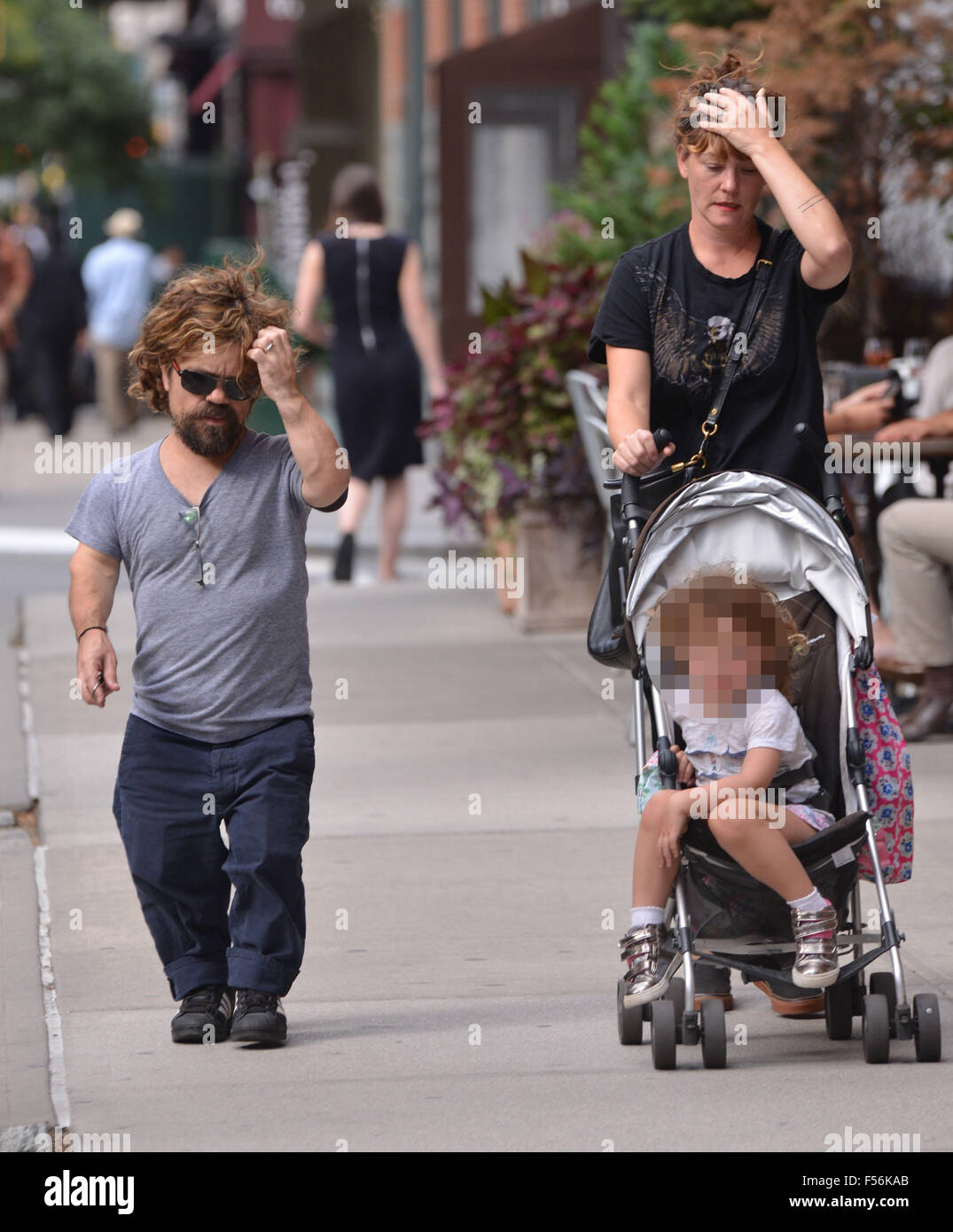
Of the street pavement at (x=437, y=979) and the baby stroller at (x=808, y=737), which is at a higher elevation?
the baby stroller at (x=808, y=737)

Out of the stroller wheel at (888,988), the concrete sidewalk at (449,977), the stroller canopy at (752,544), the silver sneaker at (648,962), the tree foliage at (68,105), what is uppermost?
the tree foliage at (68,105)

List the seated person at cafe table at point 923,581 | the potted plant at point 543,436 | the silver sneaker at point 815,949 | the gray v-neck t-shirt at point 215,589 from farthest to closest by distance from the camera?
the potted plant at point 543,436 → the seated person at cafe table at point 923,581 → the gray v-neck t-shirt at point 215,589 → the silver sneaker at point 815,949

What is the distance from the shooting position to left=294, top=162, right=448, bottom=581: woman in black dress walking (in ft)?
38.7

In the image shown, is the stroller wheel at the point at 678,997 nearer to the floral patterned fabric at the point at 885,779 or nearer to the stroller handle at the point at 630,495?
the floral patterned fabric at the point at 885,779

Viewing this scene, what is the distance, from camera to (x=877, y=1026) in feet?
14.8

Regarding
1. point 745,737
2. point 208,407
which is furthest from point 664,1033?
point 208,407

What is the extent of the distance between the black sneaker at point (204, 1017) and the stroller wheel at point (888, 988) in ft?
4.54

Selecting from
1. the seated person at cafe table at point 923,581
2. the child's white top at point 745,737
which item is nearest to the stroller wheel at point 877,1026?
the child's white top at point 745,737

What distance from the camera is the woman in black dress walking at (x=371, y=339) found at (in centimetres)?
1180

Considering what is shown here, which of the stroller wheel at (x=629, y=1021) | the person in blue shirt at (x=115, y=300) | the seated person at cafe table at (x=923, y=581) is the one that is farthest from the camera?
the person in blue shirt at (x=115, y=300)

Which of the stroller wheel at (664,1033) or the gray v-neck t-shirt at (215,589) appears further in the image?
the gray v-neck t-shirt at (215,589)

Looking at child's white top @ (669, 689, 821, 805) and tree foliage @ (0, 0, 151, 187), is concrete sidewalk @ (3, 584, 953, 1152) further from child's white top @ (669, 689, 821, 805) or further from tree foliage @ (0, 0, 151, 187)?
tree foliage @ (0, 0, 151, 187)

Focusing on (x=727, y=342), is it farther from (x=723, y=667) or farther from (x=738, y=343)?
(x=723, y=667)

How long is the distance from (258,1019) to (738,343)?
1.77 metres
